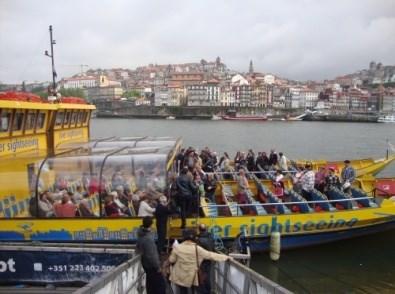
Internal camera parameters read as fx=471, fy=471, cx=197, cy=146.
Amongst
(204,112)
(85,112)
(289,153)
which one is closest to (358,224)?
(85,112)

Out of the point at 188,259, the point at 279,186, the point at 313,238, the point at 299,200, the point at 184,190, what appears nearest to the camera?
the point at 188,259

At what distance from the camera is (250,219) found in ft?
40.6

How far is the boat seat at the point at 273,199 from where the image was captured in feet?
43.1

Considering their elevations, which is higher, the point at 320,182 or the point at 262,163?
the point at 262,163

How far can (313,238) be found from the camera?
13344mm

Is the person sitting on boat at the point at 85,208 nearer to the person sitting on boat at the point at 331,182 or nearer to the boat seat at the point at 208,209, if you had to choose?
the boat seat at the point at 208,209

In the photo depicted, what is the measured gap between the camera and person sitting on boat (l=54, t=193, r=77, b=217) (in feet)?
36.8

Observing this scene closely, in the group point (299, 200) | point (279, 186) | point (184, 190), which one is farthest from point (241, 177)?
point (184, 190)

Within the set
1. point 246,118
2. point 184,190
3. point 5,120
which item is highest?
point 5,120

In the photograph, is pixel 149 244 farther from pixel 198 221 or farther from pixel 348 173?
pixel 348 173

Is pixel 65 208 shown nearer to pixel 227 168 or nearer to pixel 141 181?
pixel 141 181

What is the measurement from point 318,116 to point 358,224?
167 metres

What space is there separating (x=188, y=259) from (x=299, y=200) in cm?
841

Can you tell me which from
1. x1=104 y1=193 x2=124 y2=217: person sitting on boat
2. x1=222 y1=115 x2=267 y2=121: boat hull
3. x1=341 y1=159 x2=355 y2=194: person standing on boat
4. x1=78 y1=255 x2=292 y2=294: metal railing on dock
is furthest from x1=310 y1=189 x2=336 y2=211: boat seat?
x1=222 y1=115 x2=267 y2=121: boat hull
